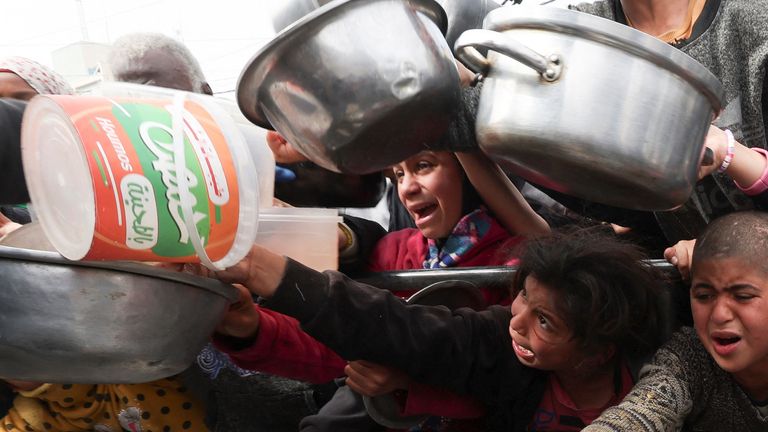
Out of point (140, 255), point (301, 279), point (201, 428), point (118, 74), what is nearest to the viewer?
point (140, 255)

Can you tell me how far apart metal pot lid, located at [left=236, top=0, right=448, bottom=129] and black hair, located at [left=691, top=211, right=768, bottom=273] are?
56 cm

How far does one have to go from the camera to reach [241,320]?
1.10m

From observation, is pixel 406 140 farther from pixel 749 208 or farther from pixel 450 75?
pixel 749 208

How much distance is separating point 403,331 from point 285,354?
0.23 meters

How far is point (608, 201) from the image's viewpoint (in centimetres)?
81

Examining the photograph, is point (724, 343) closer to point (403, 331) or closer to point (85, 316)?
point (403, 331)

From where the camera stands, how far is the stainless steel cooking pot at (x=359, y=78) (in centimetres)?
72

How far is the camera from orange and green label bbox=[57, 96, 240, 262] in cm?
66

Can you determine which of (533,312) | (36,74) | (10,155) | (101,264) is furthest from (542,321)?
(36,74)

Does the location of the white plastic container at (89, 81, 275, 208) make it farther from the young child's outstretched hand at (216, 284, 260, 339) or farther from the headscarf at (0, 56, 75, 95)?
the headscarf at (0, 56, 75, 95)

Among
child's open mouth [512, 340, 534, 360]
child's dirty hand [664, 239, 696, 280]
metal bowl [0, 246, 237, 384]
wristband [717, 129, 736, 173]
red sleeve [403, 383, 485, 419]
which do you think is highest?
wristband [717, 129, 736, 173]

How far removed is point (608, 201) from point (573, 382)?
539 millimetres

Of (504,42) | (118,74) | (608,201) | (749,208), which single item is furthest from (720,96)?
(118,74)

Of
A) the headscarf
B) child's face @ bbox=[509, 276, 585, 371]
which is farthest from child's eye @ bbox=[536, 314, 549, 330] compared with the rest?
the headscarf
